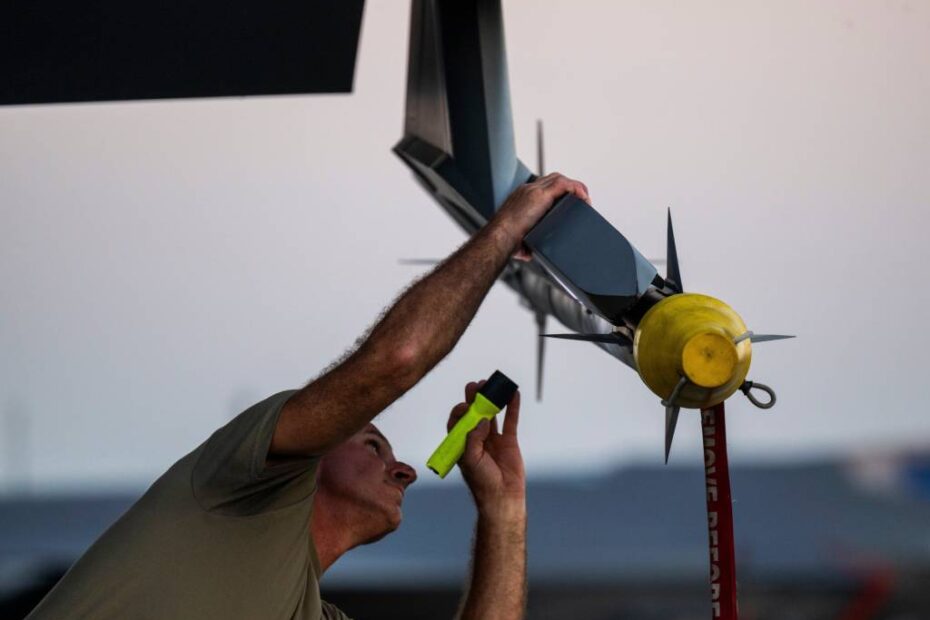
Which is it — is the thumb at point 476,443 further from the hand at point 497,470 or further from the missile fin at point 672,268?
the missile fin at point 672,268

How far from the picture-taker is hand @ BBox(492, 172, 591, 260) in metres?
1.16

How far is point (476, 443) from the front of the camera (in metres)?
1.52

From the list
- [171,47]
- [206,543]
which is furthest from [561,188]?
[171,47]

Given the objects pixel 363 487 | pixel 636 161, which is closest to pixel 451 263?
pixel 363 487

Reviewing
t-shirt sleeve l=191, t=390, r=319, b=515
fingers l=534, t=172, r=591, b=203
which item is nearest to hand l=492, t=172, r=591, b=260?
fingers l=534, t=172, r=591, b=203

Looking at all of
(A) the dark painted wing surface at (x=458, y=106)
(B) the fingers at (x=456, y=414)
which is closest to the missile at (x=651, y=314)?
(B) the fingers at (x=456, y=414)

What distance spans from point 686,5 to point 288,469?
2493 mm

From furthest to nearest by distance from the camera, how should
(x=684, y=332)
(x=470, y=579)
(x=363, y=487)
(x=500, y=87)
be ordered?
1. (x=500, y=87)
2. (x=470, y=579)
3. (x=363, y=487)
4. (x=684, y=332)

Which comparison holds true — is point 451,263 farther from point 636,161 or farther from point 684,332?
point 636,161

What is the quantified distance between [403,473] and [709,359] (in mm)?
656

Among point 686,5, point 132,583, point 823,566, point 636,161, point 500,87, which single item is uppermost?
point 686,5

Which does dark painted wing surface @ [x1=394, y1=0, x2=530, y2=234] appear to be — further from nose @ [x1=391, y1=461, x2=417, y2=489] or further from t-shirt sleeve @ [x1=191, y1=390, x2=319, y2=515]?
t-shirt sleeve @ [x1=191, y1=390, x2=319, y2=515]

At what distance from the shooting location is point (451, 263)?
1.18m

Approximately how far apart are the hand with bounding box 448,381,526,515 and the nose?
0.21 feet
